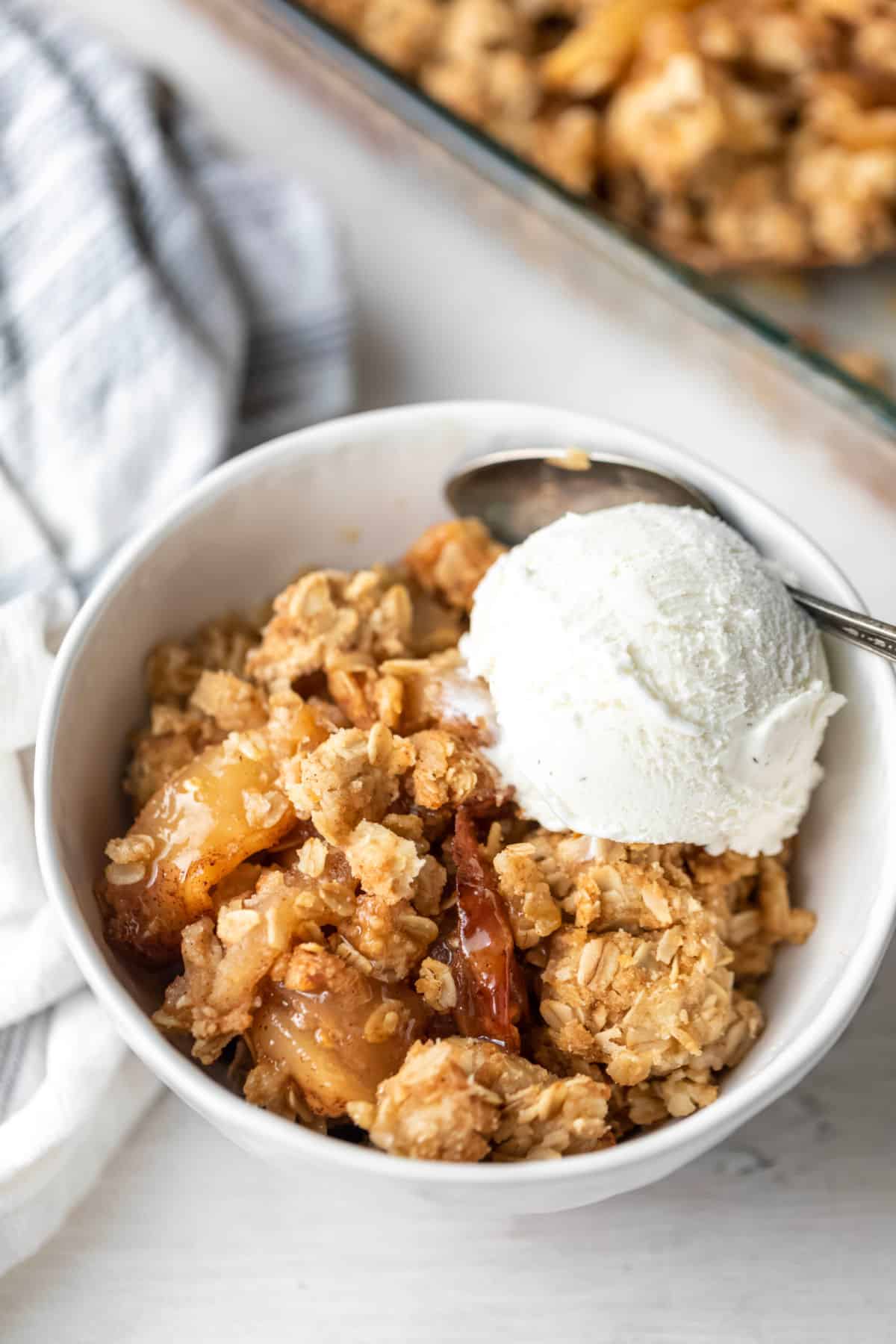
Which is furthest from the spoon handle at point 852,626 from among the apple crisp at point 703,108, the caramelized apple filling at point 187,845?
the apple crisp at point 703,108

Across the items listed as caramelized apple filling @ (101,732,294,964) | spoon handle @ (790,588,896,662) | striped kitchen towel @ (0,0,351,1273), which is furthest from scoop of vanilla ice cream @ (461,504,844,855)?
striped kitchen towel @ (0,0,351,1273)

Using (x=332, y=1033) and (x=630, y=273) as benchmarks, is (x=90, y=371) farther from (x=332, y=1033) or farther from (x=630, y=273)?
(x=332, y=1033)

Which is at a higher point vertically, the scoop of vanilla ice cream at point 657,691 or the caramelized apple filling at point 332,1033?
the scoop of vanilla ice cream at point 657,691

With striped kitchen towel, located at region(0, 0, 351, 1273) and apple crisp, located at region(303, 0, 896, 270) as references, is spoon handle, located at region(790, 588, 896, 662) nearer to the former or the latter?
striped kitchen towel, located at region(0, 0, 351, 1273)

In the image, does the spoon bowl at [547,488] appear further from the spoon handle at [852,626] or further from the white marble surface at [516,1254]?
the white marble surface at [516,1254]

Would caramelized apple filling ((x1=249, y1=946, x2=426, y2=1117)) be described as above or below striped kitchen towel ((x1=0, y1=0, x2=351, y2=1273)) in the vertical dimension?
below

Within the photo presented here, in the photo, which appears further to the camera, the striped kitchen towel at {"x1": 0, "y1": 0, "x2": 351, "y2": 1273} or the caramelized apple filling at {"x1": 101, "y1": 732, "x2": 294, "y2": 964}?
the striped kitchen towel at {"x1": 0, "y1": 0, "x2": 351, "y2": 1273}

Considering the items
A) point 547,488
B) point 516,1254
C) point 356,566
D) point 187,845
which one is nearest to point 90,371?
point 356,566
